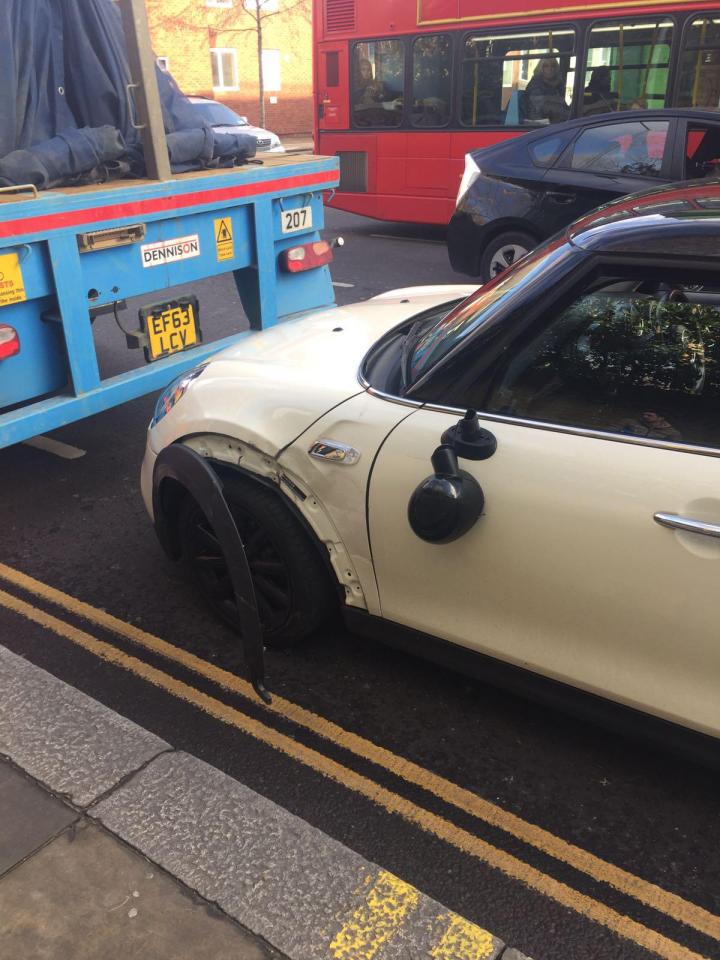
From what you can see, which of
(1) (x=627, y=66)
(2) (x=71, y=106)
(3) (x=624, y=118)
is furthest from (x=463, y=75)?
(2) (x=71, y=106)

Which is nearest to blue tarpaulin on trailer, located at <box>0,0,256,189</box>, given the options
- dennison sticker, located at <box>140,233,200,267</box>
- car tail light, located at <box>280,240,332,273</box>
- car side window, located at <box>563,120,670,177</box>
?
dennison sticker, located at <box>140,233,200,267</box>

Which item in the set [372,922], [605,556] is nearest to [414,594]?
[605,556]

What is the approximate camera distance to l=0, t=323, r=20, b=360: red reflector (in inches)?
146

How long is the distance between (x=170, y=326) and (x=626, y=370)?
9.66 feet

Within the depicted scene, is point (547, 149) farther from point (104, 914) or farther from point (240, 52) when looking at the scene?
point (240, 52)

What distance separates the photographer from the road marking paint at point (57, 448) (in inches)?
200

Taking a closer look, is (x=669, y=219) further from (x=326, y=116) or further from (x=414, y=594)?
(x=326, y=116)

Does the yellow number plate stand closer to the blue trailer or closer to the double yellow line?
the blue trailer

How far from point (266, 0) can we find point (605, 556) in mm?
32884

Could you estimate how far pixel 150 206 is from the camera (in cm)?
412

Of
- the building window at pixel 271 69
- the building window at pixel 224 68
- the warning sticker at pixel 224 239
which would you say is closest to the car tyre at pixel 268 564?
the warning sticker at pixel 224 239

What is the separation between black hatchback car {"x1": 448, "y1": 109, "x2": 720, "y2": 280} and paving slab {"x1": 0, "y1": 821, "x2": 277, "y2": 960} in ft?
21.6

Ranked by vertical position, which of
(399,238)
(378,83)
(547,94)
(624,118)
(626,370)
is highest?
(378,83)

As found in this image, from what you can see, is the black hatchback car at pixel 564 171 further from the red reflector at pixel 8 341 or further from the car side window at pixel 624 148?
the red reflector at pixel 8 341
